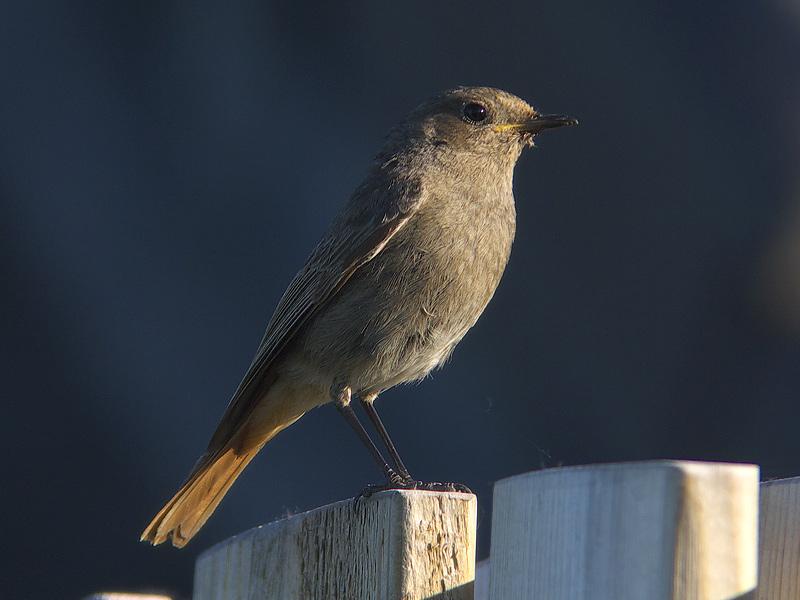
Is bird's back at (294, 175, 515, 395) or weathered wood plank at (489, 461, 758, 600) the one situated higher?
bird's back at (294, 175, 515, 395)

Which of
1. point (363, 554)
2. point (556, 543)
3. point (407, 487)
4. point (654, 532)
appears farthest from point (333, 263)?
point (654, 532)

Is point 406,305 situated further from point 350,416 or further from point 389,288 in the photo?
point 350,416

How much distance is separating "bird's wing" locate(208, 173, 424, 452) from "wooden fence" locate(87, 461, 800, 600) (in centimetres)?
163

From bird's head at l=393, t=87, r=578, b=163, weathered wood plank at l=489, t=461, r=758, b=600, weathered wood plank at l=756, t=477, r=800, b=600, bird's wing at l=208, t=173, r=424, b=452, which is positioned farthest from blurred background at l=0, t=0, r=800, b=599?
weathered wood plank at l=489, t=461, r=758, b=600

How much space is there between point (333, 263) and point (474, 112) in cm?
83

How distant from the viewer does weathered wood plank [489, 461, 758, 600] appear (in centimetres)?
149

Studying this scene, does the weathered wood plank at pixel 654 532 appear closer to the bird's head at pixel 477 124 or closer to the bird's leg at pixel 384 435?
the bird's leg at pixel 384 435

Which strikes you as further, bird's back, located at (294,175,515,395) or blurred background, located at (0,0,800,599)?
blurred background, located at (0,0,800,599)

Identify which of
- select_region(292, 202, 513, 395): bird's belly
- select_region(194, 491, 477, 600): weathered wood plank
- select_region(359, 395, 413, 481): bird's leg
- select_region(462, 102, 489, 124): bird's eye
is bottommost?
select_region(194, 491, 477, 600): weathered wood plank

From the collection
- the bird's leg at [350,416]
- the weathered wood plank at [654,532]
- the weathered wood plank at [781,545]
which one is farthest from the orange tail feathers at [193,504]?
the weathered wood plank at [654,532]

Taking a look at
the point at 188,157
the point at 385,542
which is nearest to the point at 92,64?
the point at 188,157

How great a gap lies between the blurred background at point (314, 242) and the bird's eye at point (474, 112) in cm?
57

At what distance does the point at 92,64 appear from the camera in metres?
4.80

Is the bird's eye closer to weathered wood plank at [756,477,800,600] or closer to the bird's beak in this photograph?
the bird's beak
